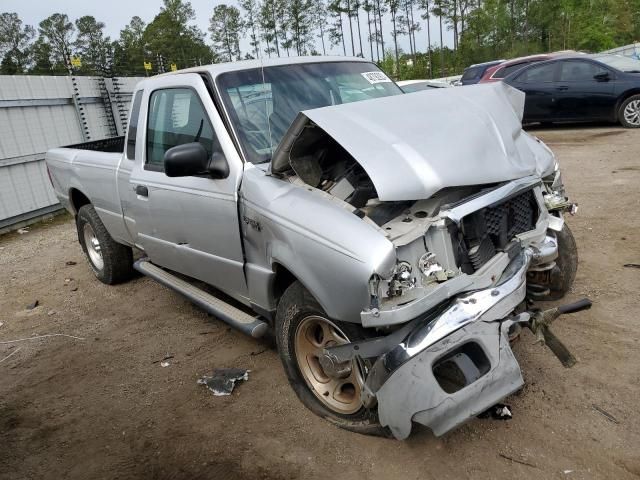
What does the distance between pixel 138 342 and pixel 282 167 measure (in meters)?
2.26

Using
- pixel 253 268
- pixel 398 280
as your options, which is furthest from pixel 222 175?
pixel 398 280

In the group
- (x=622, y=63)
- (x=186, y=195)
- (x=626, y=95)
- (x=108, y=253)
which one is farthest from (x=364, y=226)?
(x=622, y=63)

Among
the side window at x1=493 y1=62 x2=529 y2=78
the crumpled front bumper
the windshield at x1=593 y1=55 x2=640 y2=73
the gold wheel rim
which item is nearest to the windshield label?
the gold wheel rim

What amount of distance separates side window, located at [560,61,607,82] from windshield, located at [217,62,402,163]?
29.2 ft

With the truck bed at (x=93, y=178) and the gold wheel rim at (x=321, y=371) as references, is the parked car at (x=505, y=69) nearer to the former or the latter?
the truck bed at (x=93, y=178)

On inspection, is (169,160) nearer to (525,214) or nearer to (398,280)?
→ (398,280)

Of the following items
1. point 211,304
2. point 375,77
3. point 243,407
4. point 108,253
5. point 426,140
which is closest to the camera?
point 426,140

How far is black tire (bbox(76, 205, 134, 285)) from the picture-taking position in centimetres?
543

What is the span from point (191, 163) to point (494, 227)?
5.64 feet

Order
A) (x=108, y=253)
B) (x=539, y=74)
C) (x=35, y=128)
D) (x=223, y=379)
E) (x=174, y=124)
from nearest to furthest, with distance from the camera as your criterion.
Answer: (x=223, y=379) < (x=174, y=124) < (x=108, y=253) < (x=35, y=128) < (x=539, y=74)

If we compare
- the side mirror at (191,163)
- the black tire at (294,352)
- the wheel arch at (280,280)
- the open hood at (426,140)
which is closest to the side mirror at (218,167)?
the side mirror at (191,163)

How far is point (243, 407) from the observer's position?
10.8 feet

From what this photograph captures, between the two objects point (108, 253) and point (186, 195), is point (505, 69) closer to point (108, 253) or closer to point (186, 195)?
point (108, 253)

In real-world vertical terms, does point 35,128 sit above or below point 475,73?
above
